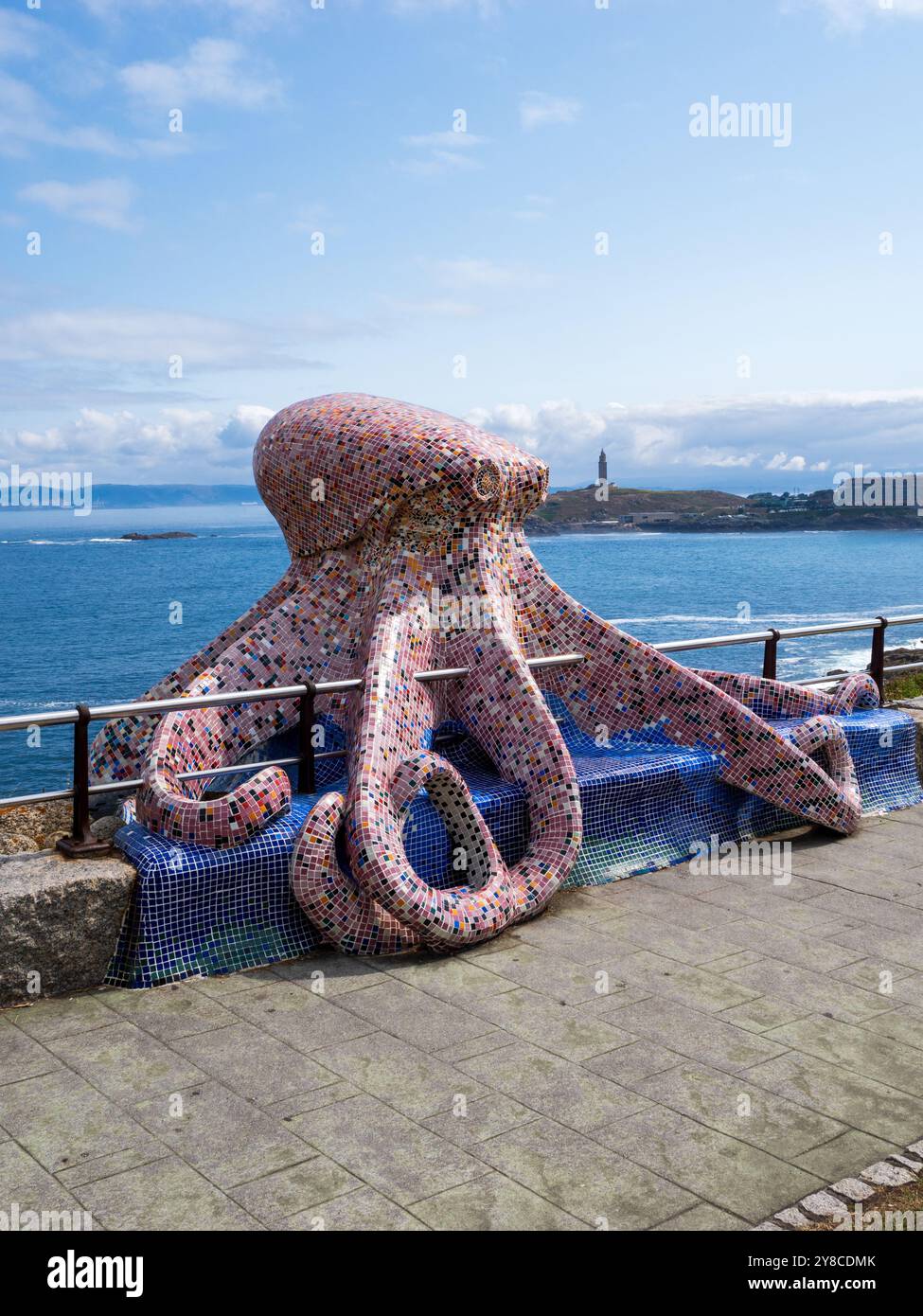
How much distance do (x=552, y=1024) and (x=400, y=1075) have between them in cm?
78

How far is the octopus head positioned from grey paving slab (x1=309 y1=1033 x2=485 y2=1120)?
11.7 ft

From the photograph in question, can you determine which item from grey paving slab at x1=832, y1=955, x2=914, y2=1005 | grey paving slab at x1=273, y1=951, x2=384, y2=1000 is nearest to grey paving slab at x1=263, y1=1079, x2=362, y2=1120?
grey paving slab at x1=273, y1=951, x2=384, y2=1000

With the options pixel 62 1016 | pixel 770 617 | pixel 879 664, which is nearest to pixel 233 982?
pixel 62 1016

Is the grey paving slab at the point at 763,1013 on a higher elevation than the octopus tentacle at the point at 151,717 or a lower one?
lower

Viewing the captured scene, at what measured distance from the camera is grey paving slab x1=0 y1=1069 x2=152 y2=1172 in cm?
430

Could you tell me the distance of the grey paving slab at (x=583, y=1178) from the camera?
156 inches

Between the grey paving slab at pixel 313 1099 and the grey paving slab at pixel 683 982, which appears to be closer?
the grey paving slab at pixel 313 1099

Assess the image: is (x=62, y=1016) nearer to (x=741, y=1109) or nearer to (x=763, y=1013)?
(x=741, y=1109)

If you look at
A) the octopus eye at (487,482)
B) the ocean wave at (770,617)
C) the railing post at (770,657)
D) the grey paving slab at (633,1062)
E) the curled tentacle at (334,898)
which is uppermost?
the octopus eye at (487,482)

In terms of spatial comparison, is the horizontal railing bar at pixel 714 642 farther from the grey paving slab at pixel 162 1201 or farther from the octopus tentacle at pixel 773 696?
the grey paving slab at pixel 162 1201

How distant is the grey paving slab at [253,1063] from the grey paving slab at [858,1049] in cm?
197

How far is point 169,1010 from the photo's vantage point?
541 cm

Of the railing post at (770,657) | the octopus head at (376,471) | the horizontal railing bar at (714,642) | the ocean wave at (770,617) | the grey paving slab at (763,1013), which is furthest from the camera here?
the ocean wave at (770,617)

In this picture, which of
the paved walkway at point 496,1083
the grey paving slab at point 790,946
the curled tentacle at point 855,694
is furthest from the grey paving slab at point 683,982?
the curled tentacle at point 855,694
